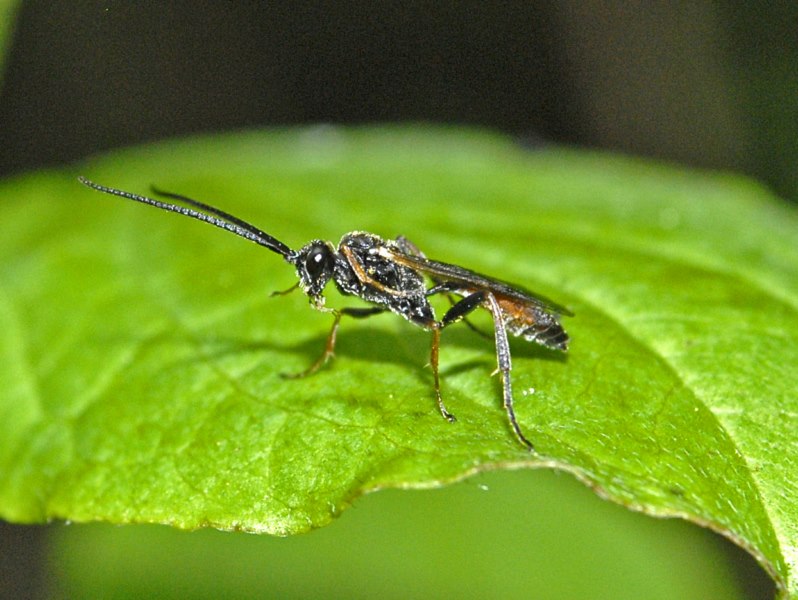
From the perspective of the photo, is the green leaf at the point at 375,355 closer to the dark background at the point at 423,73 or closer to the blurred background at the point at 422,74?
the blurred background at the point at 422,74

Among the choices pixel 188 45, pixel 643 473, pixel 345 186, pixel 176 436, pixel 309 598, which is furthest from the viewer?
pixel 188 45

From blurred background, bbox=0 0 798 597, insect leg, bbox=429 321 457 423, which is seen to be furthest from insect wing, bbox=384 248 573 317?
blurred background, bbox=0 0 798 597

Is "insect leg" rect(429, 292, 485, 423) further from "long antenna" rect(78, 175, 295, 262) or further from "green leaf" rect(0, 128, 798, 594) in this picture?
"long antenna" rect(78, 175, 295, 262)

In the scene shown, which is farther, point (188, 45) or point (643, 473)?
point (188, 45)

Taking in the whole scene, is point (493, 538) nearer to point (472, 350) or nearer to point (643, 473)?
point (472, 350)

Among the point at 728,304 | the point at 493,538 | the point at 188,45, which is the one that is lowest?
the point at 493,538

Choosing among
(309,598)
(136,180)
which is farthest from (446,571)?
(136,180)

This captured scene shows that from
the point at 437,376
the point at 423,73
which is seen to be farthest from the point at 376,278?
the point at 423,73

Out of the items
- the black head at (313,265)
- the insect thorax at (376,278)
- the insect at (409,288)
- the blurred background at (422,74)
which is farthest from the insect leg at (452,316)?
the blurred background at (422,74)
